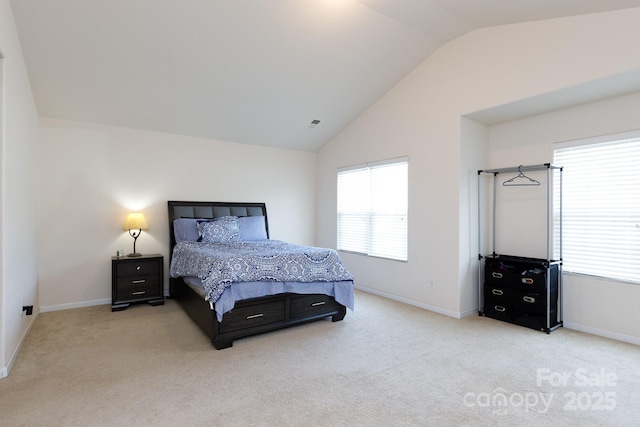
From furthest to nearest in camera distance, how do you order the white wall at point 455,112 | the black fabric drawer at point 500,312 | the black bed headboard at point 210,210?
the black bed headboard at point 210,210
the black fabric drawer at point 500,312
the white wall at point 455,112

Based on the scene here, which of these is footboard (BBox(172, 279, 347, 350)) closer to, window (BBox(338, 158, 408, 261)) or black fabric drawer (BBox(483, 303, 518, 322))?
window (BBox(338, 158, 408, 261))

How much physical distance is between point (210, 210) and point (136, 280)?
4.75ft

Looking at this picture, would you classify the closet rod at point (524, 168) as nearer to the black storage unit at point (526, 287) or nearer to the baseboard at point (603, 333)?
the black storage unit at point (526, 287)

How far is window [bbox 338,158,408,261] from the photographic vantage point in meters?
4.89

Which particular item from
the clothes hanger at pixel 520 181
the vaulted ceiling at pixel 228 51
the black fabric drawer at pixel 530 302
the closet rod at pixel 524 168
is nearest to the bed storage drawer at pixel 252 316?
the black fabric drawer at pixel 530 302

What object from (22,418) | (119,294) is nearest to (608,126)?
(22,418)

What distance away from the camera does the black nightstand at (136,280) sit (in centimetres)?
434

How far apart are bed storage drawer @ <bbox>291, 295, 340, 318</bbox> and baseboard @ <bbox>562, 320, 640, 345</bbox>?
2.59 m

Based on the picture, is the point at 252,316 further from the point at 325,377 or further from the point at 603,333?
the point at 603,333

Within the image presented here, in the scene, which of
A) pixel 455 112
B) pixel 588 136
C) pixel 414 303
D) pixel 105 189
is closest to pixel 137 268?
pixel 105 189

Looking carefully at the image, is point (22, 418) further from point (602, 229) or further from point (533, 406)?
point (602, 229)

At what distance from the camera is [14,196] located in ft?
9.66

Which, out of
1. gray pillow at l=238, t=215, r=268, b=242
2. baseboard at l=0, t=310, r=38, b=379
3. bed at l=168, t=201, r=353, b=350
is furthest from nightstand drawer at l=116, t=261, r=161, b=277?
gray pillow at l=238, t=215, r=268, b=242

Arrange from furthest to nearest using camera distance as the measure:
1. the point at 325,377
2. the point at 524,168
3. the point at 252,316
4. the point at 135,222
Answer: the point at 135,222, the point at 524,168, the point at 252,316, the point at 325,377
